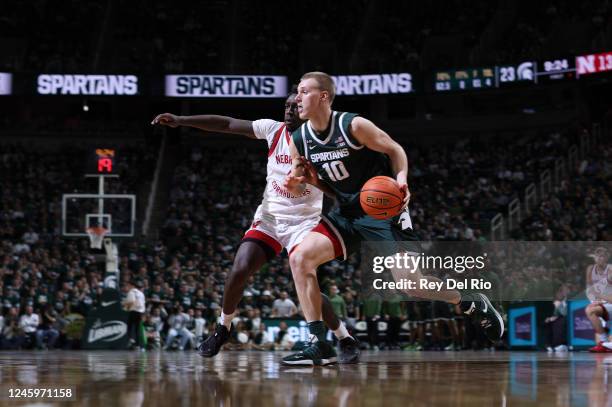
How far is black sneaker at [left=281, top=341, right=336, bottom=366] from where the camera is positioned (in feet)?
19.0

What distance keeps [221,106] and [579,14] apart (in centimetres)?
1182

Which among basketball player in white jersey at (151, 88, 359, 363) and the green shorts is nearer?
the green shorts

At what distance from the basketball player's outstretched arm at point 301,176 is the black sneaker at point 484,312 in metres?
1.43

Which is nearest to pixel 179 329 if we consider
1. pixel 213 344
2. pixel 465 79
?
pixel 213 344

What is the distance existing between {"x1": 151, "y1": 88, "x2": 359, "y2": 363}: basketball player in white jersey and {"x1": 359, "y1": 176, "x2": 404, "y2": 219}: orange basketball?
2.63 feet

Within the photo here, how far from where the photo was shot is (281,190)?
6387 millimetres

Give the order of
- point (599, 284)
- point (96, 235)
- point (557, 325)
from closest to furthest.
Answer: point (599, 284) < point (557, 325) < point (96, 235)

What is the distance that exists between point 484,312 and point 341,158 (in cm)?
171

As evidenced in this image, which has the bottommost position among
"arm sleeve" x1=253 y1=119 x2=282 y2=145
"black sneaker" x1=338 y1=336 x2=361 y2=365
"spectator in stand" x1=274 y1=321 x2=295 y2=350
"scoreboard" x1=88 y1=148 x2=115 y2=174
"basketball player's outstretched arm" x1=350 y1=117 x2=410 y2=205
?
"spectator in stand" x1=274 y1=321 x2=295 y2=350

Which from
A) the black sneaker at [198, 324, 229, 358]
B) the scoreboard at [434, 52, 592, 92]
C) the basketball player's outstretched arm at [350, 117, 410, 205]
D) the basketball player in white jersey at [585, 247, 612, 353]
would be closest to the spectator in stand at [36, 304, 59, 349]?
the basketball player in white jersey at [585, 247, 612, 353]

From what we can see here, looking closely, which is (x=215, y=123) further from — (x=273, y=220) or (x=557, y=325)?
(x=557, y=325)

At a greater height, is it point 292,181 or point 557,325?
point 292,181

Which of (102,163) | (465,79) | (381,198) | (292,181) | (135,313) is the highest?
(465,79)

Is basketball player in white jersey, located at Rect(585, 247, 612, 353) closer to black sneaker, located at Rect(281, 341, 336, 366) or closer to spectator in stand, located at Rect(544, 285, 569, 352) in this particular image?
spectator in stand, located at Rect(544, 285, 569, 352)
